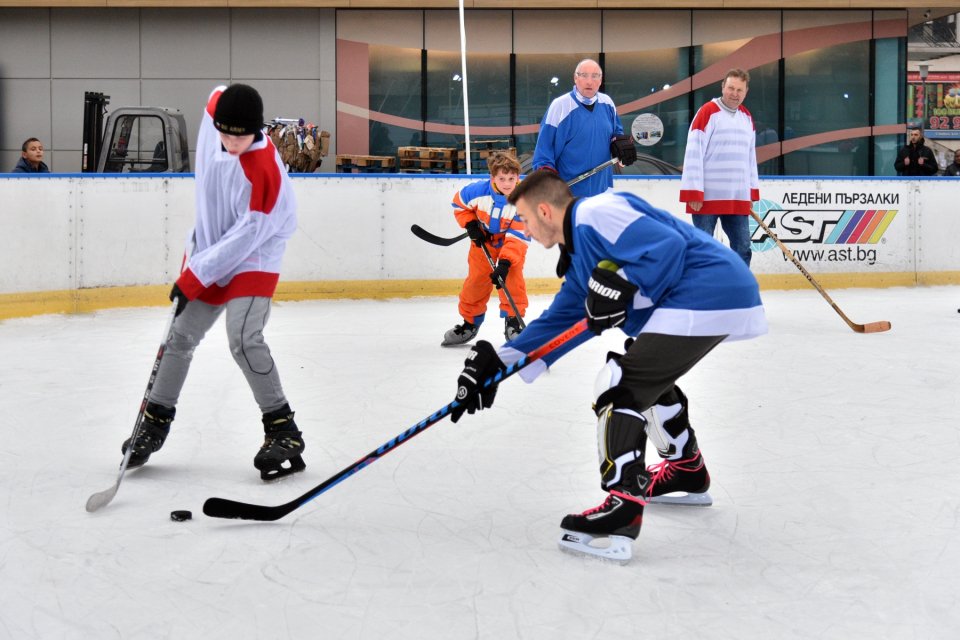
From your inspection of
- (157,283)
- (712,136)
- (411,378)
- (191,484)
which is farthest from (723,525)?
(157,283)

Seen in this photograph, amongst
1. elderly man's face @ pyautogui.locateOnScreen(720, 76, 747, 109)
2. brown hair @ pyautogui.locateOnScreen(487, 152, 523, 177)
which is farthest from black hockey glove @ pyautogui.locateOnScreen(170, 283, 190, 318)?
elderly man's face @ pyautogui.locateOnScreen(720, 76, 747, 109)

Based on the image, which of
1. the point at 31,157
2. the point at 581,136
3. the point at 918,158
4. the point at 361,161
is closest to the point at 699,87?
the point at 918,158

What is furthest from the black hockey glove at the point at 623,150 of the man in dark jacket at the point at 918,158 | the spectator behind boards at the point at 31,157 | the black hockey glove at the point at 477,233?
the man in dark jacket at the point at 918,158

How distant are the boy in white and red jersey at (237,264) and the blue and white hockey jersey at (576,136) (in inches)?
104

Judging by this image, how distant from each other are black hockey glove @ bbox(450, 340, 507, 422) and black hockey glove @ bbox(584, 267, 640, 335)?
1.00ft

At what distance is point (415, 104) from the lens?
1250 cm

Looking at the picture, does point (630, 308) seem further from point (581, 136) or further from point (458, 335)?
point (581, 136)

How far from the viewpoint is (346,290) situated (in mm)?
6887

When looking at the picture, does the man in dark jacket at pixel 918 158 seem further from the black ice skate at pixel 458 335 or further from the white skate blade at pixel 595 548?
the white skate blade at pixel 595 548

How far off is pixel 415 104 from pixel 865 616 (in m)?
11.5

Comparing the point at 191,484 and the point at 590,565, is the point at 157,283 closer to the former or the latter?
the point at 191,484

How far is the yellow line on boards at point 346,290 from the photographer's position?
5926mm

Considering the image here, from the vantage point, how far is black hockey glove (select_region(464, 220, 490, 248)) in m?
4.76

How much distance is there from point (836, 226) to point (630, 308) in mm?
5954
